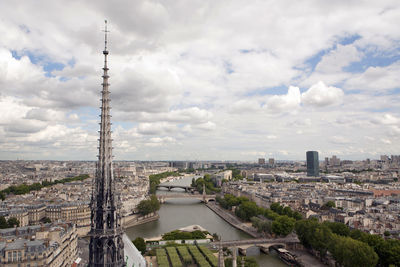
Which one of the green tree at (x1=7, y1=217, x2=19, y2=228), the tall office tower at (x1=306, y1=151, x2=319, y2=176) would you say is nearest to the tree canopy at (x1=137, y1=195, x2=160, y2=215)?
the green tree at (x1=7, y1=217, x2=19, y2=228)

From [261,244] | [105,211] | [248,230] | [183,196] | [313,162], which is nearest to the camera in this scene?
[105,211]

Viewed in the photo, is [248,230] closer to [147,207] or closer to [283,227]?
[283,227]

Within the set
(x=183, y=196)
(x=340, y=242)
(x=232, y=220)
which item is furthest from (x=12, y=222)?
(x=183, y=196)

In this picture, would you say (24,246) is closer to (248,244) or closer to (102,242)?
(102,242)

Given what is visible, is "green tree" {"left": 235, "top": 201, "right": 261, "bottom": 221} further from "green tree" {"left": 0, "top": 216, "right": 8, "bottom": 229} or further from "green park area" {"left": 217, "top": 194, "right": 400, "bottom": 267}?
"green tree" {"left": 0, "top": 216, "right": 8, "bottom": 229}

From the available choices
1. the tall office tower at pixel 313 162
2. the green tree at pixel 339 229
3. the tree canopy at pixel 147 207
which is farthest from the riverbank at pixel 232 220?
the tall office tower at pixel 313 162

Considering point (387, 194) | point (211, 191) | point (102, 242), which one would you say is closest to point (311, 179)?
point (211, 191)
